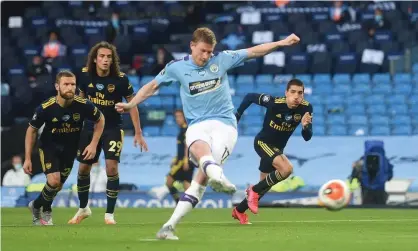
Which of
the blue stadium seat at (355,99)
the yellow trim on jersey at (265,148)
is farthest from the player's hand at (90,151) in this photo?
the blue stadium seat at (355,99)

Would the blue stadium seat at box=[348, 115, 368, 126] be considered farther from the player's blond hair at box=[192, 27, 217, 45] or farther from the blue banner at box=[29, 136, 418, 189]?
the player's blond hair at box=[192, 27, 217, 45]

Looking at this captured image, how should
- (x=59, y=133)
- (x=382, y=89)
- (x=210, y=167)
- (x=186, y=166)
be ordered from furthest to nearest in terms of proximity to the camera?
(x=382, y=89) < (x=186, y=166) < (x=59, y=133) < (x=210, y=167)

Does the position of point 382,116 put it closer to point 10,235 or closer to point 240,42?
point 240,42

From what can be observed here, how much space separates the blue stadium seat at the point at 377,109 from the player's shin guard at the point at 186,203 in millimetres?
15759

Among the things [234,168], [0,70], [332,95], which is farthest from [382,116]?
[0,70]

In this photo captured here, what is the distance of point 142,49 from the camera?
100 feet

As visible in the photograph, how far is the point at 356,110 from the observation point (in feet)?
84.6

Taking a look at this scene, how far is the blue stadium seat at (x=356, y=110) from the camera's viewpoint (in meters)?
25.8

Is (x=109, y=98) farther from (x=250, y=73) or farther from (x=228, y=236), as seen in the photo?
(x=250, y=73)

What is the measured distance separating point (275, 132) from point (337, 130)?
9.68 metres

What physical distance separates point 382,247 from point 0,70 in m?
20.6

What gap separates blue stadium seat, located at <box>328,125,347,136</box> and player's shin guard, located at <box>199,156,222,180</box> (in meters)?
14.9

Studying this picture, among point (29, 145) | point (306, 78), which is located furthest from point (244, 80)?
point (29, 145)

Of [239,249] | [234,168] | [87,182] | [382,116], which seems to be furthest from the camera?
[382,116]
